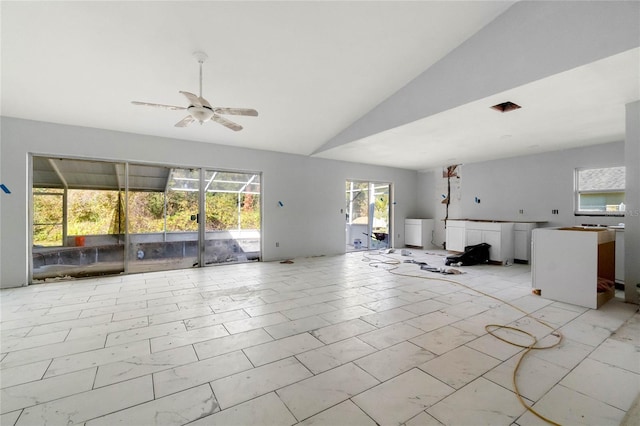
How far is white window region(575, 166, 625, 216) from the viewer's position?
542cm

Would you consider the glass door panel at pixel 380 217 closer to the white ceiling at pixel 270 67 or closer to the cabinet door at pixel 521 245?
the cabinet door at pixel 521 245

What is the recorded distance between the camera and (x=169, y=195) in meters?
6.35

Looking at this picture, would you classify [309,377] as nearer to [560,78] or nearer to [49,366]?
[49,366]

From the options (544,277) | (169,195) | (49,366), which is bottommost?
(49,366)

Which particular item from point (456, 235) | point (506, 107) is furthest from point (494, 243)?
point (506, 107)

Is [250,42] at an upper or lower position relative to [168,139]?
upper

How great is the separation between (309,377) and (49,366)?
2.03 meters

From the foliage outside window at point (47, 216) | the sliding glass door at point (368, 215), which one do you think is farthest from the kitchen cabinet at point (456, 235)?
the foliage outside window at point (47, 216)

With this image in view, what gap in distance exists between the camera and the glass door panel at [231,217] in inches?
242

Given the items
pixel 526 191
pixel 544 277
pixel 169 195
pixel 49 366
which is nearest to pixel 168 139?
pixel 169 195

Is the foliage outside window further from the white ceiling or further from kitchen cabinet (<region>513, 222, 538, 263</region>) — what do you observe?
kitchen cabinet (<region>513, 222, 538, 263</region>)

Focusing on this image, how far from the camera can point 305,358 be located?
7.47ft

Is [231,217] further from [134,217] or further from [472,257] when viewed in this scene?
[472,257]

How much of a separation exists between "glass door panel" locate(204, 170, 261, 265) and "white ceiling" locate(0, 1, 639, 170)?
57.3 inches
